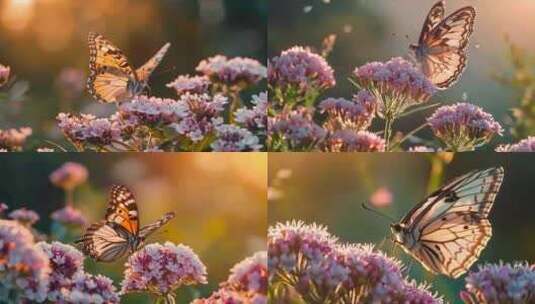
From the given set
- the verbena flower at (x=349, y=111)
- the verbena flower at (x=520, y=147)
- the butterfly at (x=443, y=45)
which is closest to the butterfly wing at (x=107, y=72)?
the verbena flower at (x=349, y=111)

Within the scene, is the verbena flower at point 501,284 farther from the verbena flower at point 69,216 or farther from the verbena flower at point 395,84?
the verbena flower at point 69,216

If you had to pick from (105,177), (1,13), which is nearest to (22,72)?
(1,13)

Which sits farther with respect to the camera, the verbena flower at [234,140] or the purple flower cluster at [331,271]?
the verbena flower at [234,140]

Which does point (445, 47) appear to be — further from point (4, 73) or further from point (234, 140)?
point (4, 73)

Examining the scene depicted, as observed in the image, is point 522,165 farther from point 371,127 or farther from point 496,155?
point 371,127

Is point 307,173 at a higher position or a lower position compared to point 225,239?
higher

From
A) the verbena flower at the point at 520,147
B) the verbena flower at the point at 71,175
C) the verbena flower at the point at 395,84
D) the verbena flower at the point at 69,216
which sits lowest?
the verbena flower at the point at 69,216

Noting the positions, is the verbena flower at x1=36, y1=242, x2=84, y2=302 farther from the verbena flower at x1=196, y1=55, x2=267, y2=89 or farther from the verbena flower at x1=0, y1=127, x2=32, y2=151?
the verbena flower at x1=196, y1=55, x2=267, y2=89
